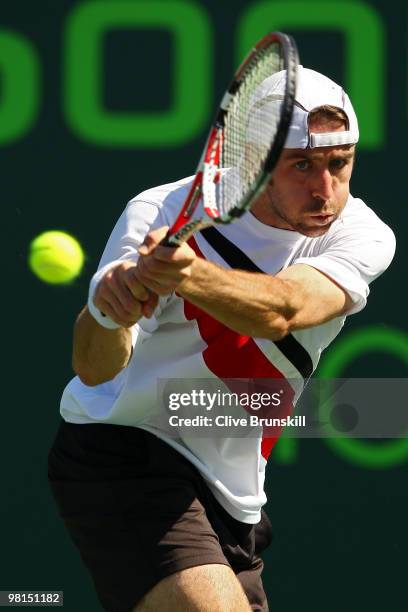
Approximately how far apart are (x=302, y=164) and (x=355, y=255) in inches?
9.8

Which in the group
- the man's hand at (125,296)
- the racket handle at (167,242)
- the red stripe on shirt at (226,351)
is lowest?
the red stripe on shirt at (226,351)

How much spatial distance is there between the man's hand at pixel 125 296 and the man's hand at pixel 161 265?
0.04 metres

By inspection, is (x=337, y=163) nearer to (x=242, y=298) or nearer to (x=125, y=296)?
(x=242, y=298)

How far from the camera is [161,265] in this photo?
288 centimetres

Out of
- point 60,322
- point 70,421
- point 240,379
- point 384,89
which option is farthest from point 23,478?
point 384,89

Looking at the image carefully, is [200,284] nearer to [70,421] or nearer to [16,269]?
[70,421]

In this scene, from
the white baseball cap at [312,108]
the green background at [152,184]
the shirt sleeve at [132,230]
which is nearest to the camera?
the shirt sleeve at [132,230]

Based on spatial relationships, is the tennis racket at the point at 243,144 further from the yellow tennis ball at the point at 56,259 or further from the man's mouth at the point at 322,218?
the yellow tennis ball at the point at 56,259

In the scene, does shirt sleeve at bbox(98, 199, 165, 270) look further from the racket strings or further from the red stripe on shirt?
the racket strings

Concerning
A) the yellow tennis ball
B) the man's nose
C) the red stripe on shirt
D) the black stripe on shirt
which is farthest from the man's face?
the yellow tennis ball

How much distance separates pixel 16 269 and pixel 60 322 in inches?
8.7

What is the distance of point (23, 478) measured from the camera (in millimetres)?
4867

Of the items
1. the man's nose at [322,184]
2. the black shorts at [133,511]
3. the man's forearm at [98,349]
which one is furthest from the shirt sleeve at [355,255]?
the black shorts at [133,511]

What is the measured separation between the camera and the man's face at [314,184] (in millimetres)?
3594
